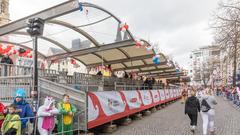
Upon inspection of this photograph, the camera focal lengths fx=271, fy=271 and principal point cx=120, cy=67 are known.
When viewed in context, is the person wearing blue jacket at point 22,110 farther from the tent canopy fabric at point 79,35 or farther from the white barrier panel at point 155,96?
the white barrier panel at point 155,96

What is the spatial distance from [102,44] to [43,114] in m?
11.7

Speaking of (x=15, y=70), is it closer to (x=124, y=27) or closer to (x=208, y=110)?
(x=124, y=27)

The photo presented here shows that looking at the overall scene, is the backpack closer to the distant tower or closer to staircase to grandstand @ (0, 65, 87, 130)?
staircase to grandstand @ (0, 65, 87, 130)

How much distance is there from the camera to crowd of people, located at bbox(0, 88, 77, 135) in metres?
5.92

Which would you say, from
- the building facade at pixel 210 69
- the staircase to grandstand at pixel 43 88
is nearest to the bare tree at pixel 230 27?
the building facade at pixel 210 69

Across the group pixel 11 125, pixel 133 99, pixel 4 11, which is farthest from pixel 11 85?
pixel 4 11

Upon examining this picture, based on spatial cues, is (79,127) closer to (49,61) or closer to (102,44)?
(102,44)

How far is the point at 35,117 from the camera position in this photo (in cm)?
638

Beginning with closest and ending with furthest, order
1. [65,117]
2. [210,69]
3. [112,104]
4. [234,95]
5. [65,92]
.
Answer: [65,117]
[65,92]
[112,104]
[234,95]
[210,69]

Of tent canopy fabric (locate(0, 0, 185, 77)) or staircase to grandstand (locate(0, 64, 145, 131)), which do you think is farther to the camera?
tent canopy fabric (locate(0, 0, 185, 77))

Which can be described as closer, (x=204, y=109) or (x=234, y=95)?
(x=204, y=109)

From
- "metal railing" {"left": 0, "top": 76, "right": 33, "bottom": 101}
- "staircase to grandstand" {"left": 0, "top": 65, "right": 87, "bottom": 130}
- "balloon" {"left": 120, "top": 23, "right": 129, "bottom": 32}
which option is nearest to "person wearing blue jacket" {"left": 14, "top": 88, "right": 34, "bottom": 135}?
"staircase to grandstand" {"left": 0, "top": 65, "right": 87, "bottom": 130}

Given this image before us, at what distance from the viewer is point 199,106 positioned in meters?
9.88

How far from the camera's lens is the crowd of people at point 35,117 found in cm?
592
